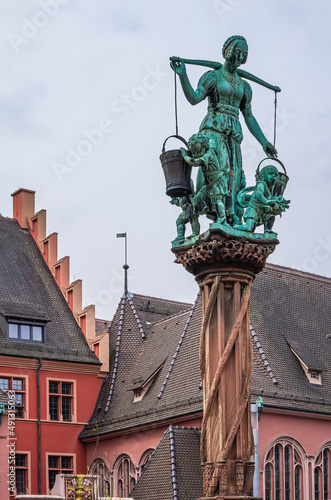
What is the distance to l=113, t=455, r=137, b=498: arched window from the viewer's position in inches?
1483

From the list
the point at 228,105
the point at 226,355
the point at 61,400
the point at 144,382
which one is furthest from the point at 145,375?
the point at 226,355

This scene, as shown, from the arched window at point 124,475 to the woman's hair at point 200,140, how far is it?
23.4m

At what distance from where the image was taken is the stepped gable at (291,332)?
35969mm

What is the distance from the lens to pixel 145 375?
39.2 meters

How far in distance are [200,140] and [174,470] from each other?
18.2 meters

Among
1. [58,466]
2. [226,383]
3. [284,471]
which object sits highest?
[226,383]

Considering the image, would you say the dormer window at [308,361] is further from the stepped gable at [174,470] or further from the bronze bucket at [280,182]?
the bronze bucket at [280,182]

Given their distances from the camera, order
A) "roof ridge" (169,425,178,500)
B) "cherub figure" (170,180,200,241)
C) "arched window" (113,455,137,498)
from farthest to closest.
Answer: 1. "arched window" (113,455,137,498)
2. "roof ridge" (169,425,178,500)
3. "cherub figure" (170,180,200,241)

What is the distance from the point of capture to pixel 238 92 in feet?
54.2

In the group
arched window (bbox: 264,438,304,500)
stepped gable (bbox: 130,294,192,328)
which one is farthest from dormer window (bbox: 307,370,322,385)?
stepped gable (bbox: 130,294,192,328)

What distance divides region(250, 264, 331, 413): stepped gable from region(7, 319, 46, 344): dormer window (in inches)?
312

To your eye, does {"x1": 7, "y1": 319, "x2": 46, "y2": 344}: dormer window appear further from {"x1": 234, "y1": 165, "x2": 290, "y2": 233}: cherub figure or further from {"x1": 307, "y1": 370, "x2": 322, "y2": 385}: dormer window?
{"x1": 234, "y1": 165, "x2": 290, "y2": 233}: cherub figure

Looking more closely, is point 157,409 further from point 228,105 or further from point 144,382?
point 228,105

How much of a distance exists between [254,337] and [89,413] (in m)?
7.50
